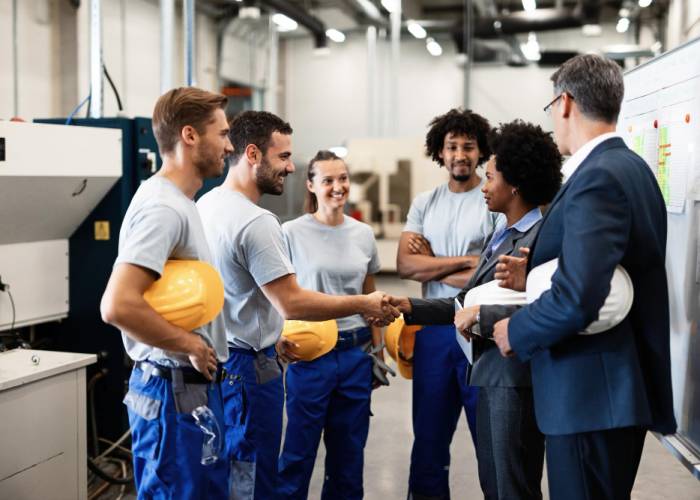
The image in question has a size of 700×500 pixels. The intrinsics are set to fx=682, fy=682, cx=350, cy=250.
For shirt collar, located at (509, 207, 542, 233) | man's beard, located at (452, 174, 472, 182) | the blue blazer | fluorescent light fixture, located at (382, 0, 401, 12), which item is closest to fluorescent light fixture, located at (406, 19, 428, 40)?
fluorescent light fixture, located at (382, 0, 401, 12)

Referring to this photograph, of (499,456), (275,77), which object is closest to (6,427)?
(499,456)

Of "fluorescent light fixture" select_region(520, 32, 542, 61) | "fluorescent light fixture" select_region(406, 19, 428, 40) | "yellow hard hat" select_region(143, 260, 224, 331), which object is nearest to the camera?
"yellow hard hat" select_region(143, 260, 224, 331)

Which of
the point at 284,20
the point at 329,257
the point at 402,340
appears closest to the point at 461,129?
the point at 329,257

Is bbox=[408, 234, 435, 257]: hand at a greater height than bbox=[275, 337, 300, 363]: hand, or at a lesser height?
greater

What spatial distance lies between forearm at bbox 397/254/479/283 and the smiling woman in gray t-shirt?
156mm

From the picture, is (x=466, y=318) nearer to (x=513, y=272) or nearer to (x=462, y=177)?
(x=513, y=272)

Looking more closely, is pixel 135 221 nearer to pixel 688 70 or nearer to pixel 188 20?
pixel 688 70

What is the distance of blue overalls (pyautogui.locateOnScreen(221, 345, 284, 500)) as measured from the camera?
1.97 meters

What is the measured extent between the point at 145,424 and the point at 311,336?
0.74 m

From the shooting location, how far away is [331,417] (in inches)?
95.3

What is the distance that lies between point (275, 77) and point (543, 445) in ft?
29.0

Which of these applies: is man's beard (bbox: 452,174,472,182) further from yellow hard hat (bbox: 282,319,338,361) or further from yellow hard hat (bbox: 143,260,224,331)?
yellow hard hat (bbox: 143,260,224,331)

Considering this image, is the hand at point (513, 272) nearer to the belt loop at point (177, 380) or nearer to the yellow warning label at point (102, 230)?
the belt loop at point (177, 380)

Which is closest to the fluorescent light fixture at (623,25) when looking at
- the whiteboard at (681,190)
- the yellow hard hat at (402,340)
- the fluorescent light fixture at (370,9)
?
the fluorescent light fixture at (370,9)
